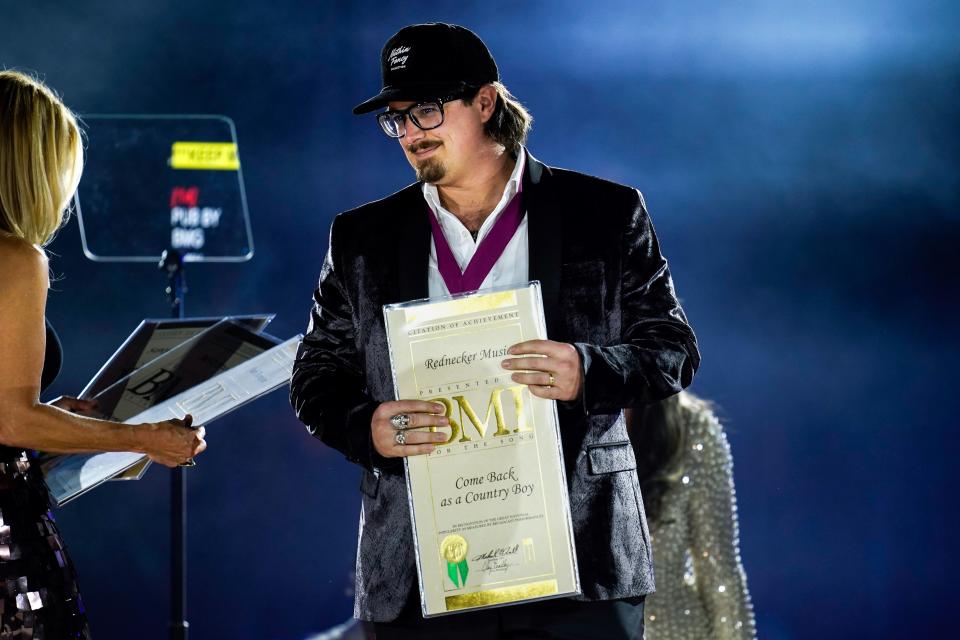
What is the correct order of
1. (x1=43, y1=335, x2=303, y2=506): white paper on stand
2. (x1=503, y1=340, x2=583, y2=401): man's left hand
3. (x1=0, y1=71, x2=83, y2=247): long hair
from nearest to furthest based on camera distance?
(x1=503, y1=340, x2=583, y2=401): man's left hand, (x1=0, y1=71, x2=83, y2=247): long hair, (x1=43, y1=335, x2=303, y2=506): white paper on stand

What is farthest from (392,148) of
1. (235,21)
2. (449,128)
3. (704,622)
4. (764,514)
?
(449,128)

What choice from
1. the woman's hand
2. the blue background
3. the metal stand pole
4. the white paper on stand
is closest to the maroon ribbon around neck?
the white paper on stand

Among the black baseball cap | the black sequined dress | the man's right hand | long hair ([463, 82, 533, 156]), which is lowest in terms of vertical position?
the black sequined dress

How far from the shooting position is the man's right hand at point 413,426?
178cm

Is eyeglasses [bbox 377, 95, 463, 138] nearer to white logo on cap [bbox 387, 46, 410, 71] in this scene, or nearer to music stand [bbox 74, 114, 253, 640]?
white logo on cap [bbox 387, 46, 410, 71]

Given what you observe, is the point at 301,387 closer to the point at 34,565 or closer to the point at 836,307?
the point at 34,565

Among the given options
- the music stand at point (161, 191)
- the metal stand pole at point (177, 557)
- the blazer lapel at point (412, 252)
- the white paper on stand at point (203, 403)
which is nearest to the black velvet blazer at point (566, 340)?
the blazer lapel at point (412, 252)

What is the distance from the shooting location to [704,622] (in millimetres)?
3105

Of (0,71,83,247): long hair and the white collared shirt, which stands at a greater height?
(0,71,83,247): long hair

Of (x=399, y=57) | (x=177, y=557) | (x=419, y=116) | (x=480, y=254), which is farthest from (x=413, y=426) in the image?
(x=177, y=557)

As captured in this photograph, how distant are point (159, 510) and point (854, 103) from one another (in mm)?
3393

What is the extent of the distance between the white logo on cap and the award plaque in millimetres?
509

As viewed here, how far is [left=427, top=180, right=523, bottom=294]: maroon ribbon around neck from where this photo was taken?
1936mm

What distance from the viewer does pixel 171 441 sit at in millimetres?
2361
